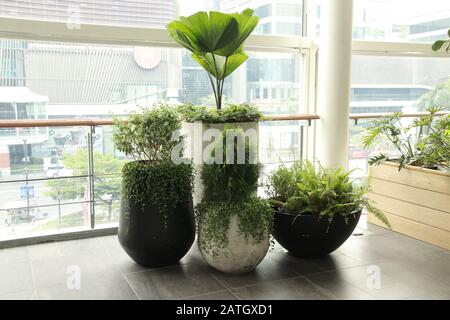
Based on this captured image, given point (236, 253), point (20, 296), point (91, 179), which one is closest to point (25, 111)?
point (91, 179)

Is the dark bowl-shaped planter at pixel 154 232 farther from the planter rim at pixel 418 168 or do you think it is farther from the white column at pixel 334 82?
the white column at pixel 334 82

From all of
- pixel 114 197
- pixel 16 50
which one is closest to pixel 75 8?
pixel 16 50

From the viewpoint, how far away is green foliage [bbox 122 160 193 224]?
280 cm

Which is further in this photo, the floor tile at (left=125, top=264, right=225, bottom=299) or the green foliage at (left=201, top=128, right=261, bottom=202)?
the green foliage at (left=201, top=128, right=261, bottom=202)

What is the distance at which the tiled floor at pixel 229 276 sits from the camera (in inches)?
103

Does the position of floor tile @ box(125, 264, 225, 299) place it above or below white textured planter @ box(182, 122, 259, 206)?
below

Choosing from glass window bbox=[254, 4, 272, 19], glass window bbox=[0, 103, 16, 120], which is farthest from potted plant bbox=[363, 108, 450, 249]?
glass window bbox=[0, 103, 16, 120]

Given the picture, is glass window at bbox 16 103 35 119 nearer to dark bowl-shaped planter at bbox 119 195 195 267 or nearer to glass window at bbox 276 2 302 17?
dark bowl-shaped planter at bbox 119 195 195 267

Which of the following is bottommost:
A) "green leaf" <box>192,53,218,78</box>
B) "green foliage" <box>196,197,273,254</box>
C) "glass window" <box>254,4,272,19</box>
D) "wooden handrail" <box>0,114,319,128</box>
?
"green foliage" <box>196,197,273,254</box>

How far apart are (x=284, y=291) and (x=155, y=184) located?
0.98 m

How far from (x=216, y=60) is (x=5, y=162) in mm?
1754

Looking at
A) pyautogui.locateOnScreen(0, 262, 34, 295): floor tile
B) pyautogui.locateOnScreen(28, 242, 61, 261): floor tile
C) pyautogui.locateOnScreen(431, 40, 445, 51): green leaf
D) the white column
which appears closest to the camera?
pyautogui.locateOnScreen(0, 262, 34, 295): floor tile

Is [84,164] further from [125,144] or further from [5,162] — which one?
[125,144]

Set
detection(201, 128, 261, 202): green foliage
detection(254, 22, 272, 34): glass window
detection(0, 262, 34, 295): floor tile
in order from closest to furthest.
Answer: detection(0, 262, 34, 295): floor tile < detection(201, 128, 261, 202): green foliage < detection(254, 22, 272, 34): glass window
